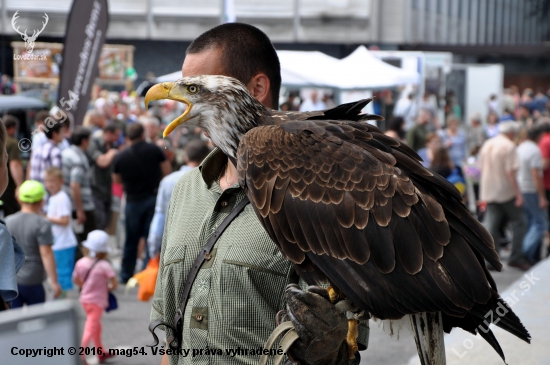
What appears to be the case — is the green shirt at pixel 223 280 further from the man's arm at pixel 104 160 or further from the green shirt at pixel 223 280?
the man's arm at pixel 104 160

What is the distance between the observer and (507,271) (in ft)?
34.1

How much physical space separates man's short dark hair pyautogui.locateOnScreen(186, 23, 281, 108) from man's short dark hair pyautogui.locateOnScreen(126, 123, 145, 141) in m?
7.04

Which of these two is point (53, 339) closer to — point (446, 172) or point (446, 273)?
point (446, 273)

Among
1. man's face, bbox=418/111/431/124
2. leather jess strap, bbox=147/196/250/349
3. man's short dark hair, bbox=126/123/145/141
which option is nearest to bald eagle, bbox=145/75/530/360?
leather jess strap, bbox=147/196/250/349

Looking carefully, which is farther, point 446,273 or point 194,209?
point 194,209

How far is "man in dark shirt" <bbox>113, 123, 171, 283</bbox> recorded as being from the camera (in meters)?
9.65

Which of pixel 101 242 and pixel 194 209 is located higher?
pixel 194 209

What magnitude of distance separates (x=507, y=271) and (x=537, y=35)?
44.4 metres

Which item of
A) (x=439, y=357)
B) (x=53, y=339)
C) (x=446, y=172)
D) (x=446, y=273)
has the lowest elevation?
(x=446, y=172)

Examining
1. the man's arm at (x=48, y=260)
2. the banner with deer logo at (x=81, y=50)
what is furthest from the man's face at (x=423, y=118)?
the man's arm at (x=48, y=260)

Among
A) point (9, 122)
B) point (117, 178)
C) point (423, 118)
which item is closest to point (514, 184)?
point (423, 118)

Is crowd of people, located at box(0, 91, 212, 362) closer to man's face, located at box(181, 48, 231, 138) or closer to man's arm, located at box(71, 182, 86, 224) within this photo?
man's arm, located at box(71, 182, 86, 224)

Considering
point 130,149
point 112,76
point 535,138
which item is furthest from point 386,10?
point 130,149

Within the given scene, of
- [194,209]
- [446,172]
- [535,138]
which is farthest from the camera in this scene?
[535,138]
